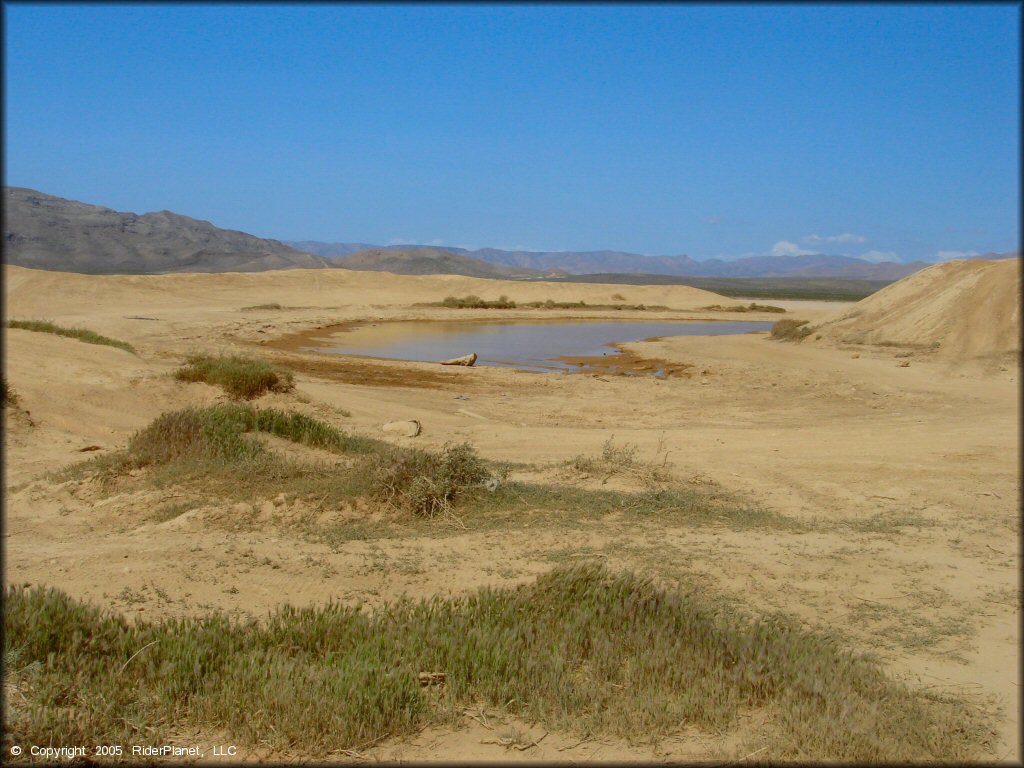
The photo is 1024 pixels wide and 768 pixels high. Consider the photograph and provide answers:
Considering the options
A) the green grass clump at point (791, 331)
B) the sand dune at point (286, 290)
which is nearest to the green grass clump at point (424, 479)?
the green grass clump at point (791, 331)

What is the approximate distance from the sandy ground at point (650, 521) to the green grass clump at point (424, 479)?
22.3 inches

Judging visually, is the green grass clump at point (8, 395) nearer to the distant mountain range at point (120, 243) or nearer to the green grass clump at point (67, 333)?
the green grass clump at point (67, 333)

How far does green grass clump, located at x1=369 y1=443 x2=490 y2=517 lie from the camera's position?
7.38 meters

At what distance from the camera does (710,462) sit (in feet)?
33.1

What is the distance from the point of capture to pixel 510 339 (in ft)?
108

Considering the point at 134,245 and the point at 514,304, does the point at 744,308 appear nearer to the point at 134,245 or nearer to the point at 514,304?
the point at 514,304

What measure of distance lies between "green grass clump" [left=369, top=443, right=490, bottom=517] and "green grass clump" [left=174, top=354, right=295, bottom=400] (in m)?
6.05

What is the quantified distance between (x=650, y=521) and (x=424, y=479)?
6.58ft

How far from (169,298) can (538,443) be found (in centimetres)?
3660

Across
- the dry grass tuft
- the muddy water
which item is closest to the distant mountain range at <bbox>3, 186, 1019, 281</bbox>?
the muddy water

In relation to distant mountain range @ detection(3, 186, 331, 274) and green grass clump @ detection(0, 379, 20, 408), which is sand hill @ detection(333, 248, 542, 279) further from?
green grass clump @ detection(0, 379, 20, 408)

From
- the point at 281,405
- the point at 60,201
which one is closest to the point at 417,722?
the point at 281,405

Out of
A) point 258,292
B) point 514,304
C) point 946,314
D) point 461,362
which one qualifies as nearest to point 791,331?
point 946,314

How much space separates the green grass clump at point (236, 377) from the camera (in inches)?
519
